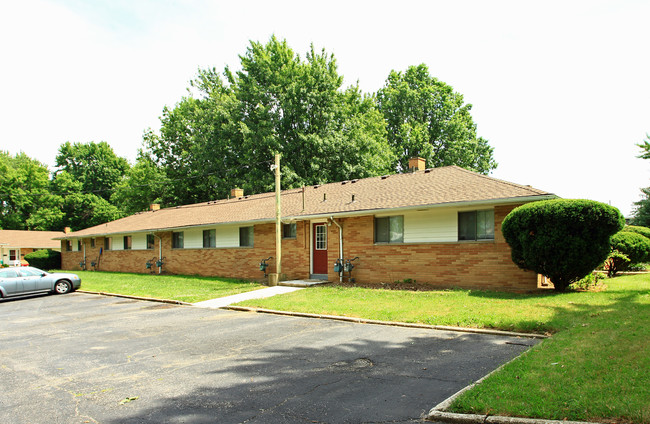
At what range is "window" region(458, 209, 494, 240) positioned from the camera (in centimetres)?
1436

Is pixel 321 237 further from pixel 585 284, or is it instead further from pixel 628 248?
pixel 628 248

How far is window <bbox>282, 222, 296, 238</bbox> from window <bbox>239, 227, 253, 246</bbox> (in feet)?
7.13

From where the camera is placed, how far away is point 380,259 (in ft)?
54.3

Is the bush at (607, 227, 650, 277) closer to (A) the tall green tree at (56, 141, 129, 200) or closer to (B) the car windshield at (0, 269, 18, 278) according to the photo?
(B) the car windshield at (0, 269, 18, 278)

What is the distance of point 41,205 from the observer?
6138 cm

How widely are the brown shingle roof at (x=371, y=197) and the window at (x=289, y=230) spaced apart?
1.71ft

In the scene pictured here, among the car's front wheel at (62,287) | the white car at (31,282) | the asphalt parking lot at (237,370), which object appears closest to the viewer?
the asphalt parking lot at (237,370)

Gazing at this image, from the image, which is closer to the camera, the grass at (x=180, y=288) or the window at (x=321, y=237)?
the grass at (x=180, y=288)

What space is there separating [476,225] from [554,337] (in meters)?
7.42

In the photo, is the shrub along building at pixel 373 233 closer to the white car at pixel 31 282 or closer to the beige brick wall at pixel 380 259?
the beige brick wall at pixel 380 259

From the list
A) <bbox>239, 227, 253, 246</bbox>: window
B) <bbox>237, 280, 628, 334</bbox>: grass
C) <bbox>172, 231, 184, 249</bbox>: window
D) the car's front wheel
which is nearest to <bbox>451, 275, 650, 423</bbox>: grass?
<bbox>237, 280, 628, 334</bbox>: grass

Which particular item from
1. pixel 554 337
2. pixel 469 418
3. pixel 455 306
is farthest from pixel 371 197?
pixel 469 418

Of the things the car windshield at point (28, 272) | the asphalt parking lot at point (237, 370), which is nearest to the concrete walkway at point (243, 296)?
the asphalt parking lot at point (237, 370)

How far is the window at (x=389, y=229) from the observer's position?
16344 mm
